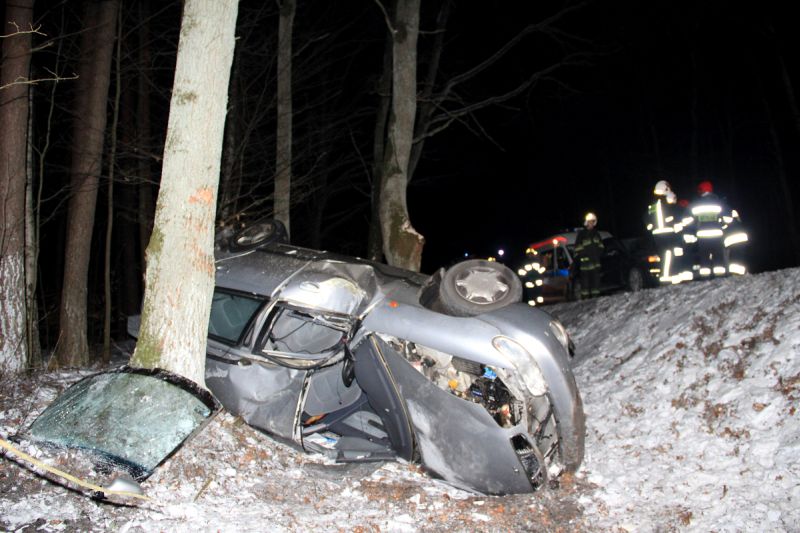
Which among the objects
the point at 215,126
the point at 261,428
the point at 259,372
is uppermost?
the point at 215,126

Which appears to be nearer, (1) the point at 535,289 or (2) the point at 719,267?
(2) the point at 719,267

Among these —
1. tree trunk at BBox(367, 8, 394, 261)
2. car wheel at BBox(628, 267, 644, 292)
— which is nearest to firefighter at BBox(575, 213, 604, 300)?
car wheel at BBox(628, 267, 644, 292)

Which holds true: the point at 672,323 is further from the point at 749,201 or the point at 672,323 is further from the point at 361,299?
the point at 749,201

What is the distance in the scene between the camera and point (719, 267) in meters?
8.94

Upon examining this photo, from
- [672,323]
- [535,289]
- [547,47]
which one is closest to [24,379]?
[672,323]

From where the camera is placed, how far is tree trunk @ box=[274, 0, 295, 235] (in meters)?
10.8

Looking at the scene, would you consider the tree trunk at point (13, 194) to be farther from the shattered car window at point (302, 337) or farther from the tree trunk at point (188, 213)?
the shattered car window at point (302, 337)

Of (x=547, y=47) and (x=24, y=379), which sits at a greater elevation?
(x=547, y=47)

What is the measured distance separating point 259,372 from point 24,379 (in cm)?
230

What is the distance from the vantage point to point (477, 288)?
468 cm

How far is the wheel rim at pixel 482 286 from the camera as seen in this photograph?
4.64 meters

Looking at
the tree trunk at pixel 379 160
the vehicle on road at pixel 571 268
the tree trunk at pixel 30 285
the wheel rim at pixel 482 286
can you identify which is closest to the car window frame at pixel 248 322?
the wheel rim at pixel 482 286

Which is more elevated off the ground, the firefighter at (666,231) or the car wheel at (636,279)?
the firefighter at (666,231)

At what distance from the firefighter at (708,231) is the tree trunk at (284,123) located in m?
6.44
